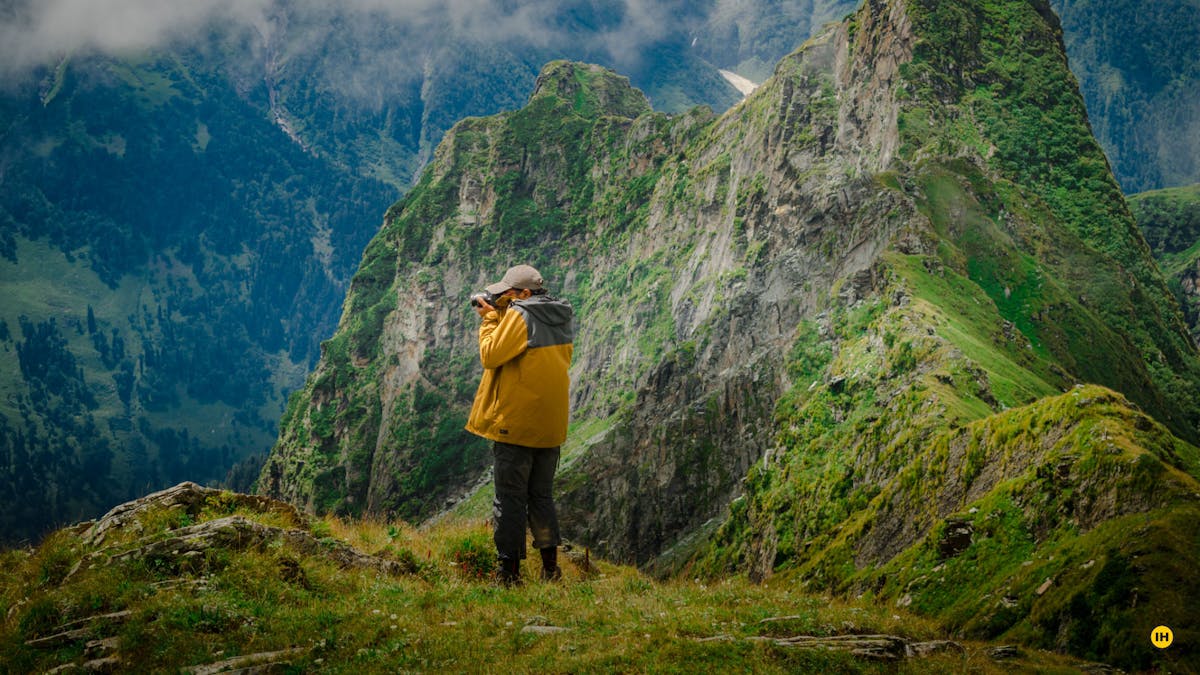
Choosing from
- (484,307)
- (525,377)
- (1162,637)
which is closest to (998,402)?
(1162,637)

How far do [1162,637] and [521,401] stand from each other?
813 centimetres

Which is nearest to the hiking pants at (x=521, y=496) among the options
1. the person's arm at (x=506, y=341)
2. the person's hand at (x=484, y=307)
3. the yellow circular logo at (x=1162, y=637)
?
the person's arm at (x=506, y=341)

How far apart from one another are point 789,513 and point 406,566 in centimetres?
3154

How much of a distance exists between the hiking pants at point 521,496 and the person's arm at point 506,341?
126cm

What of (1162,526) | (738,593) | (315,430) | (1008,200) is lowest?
(315,430)

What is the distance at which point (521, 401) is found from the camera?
11.1 m

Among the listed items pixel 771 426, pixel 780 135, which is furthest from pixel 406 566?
pixel 780 135

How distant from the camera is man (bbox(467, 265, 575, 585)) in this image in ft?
36.6

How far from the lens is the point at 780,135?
310 feet

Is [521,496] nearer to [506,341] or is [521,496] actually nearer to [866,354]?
[506,341]

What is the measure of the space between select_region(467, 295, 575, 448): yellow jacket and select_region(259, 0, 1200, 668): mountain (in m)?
6.74

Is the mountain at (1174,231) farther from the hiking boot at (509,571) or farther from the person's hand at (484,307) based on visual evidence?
the hiking boot at (509,571)

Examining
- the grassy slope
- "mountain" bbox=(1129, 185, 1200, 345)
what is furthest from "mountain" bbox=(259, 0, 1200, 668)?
"mountain" bbox=(1129, 185, 1200, 345)

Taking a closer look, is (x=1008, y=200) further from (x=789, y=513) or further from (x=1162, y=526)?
(x=1162, y=526)
